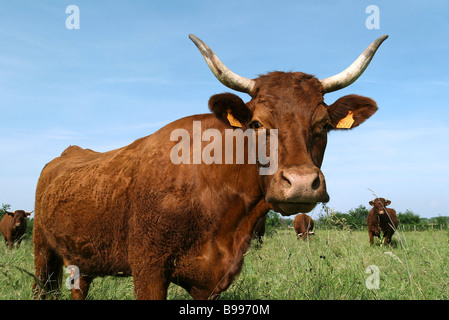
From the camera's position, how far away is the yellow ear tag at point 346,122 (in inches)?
153

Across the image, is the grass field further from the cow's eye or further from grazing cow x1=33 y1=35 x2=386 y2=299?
the cow's eye

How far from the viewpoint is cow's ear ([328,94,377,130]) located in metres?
3.82

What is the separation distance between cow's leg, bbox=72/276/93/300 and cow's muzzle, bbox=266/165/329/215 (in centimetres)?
346

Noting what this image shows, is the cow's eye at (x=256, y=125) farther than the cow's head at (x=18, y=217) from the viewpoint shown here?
No

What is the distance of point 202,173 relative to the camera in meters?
3.65

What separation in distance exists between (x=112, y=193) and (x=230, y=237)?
142 cm

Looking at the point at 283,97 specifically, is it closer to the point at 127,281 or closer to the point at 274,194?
the point at 274,194

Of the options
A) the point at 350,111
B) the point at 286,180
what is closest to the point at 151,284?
the point at 286,180

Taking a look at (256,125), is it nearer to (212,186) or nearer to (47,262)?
(212,186)

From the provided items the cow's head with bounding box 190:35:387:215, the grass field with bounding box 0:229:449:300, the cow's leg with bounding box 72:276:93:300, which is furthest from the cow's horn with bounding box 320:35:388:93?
the cow's leg with bounding box 72:276:93:300

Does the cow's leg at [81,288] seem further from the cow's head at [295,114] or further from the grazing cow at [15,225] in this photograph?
the grazing cow at [15,225]

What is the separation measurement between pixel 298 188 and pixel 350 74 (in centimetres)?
172

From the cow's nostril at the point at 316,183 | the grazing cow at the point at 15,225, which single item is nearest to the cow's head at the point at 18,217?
the grazing cow at the point at 15,225
